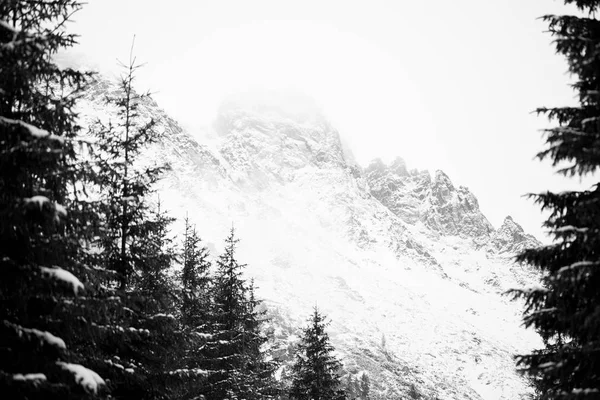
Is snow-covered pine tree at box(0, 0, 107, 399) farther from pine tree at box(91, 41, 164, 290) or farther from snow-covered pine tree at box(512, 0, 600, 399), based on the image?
snow-covered pine tree at box(512, 0, 600, 399)

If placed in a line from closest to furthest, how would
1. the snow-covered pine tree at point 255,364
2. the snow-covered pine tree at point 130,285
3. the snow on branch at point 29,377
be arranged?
the snow on branch at point 29,377
the snow-covered pine tree at point 130,285
the snow-covered pine tree at point 255,364

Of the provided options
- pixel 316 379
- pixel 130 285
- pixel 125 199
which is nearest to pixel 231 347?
pixel 316 379

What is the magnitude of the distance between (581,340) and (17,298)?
9644 millimetres

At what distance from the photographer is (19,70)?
768cm

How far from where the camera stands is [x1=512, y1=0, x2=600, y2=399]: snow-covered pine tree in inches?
295

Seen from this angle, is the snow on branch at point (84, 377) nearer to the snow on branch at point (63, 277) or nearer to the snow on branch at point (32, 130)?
the snow on branch at point (63, 277)

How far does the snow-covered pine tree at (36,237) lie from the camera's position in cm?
709

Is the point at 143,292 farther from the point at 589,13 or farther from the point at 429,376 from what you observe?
the point at 429,376

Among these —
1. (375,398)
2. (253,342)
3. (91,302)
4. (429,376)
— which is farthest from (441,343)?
(91,302)

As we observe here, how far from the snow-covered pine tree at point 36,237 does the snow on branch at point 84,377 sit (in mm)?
14

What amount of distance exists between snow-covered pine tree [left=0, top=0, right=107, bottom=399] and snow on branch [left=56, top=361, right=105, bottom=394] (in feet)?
0.05

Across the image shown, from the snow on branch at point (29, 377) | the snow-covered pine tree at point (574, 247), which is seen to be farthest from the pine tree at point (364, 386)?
the snow on branch at point (29, 377)

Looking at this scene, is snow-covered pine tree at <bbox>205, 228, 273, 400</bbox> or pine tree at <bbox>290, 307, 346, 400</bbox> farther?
pine tree at <bbox>290, 307, 346, 400</bbox>

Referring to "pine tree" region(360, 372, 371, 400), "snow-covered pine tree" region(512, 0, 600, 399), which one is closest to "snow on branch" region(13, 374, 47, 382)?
"snow-covered pine tree" region(512, 0, 600, 399)
